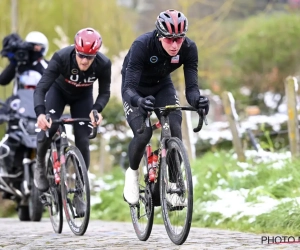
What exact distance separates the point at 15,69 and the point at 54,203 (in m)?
3.01

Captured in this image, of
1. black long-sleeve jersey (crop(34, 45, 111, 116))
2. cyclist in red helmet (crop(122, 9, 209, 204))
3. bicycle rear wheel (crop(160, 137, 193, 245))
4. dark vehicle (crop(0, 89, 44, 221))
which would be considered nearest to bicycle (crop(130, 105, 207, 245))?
bicycle rear wheel (crop(160, 137, 193, 245))

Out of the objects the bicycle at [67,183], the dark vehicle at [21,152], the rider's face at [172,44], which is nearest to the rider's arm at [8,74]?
the dark vehicle at [21,152]

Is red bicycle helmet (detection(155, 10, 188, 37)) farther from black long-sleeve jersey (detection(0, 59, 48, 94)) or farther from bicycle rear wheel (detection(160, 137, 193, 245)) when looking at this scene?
black long-sleeve jersey (detection(0, 59, 48, 94))

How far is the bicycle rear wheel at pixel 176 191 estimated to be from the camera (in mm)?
6770

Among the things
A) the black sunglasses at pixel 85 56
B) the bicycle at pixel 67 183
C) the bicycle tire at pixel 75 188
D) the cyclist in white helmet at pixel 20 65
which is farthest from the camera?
the cyclist in white helmet at pixel 20 65

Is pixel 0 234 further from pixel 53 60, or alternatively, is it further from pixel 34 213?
pixel 34 213

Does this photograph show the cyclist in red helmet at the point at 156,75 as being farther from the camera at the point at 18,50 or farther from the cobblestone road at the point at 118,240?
the camera at the point at 18,50

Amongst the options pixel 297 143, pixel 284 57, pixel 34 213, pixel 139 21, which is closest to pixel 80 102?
pixel 34 213

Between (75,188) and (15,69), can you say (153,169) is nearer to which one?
(75,188)

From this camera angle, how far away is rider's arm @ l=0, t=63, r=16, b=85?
11648mm

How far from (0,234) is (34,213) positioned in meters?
2.65

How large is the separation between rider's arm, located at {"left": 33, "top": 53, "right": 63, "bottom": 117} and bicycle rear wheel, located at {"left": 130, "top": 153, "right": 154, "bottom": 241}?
128 cm

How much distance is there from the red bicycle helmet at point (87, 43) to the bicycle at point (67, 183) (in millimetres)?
638

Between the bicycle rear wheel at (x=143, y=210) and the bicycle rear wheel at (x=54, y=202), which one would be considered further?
the bicycle rear wheel at (x=54, y=202)
